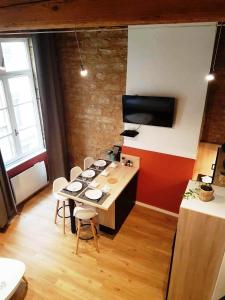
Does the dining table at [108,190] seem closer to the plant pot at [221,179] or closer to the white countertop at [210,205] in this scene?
the white countertop at [210,205]

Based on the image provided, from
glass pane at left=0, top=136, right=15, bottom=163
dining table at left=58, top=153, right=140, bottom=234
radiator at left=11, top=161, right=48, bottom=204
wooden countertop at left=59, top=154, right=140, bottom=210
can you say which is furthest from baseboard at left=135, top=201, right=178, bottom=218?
glass pane at left=0, top=136, right=15, bottom=163

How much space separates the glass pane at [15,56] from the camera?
12.9ft

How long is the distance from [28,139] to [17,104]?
0.77 m

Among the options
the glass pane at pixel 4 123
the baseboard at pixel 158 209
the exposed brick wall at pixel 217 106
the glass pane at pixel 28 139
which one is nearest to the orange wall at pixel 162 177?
the baseboard at pixel 158 209

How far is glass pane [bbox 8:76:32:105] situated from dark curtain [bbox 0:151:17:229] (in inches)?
50.5

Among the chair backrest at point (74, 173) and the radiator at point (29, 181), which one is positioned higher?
the chair backrest at point (74, 173)

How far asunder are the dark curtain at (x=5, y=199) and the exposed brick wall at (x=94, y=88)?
5.26 feet

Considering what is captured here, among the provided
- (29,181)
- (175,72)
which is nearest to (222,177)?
(175,72)

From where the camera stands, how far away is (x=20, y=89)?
14.1ft

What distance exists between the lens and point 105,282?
9.78 feet

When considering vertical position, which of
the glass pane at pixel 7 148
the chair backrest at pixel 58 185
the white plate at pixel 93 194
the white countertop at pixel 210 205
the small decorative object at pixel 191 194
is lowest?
the chair backrest at pixel 58 185

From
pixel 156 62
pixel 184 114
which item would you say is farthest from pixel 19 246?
pixel 156 62

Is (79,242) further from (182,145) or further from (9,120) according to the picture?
(9,120)

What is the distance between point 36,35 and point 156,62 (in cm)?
206
